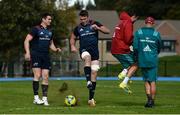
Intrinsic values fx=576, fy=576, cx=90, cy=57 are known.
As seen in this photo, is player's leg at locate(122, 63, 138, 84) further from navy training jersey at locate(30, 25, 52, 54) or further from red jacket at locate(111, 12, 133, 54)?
navy training jersey at locate(30, 25, 52, 54)

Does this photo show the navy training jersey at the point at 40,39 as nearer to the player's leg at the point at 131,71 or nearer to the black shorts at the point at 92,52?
the black shorts at the point at 92,52

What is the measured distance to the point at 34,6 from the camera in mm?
50406

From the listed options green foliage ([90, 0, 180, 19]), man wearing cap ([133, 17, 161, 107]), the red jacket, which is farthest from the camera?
green foliage ([90, 0, 180, 19])

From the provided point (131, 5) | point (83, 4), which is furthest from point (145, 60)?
point (83, 4)

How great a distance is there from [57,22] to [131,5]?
134ft

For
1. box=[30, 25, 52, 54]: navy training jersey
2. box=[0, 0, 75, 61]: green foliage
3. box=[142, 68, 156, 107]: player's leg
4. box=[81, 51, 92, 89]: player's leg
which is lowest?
box=[142, 68, 156, 107]: player's leg

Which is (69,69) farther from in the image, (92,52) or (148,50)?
(148,50)

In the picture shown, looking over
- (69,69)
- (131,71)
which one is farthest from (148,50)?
(69,69)

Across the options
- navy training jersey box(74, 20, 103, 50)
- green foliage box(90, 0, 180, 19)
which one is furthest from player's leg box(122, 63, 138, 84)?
green foliage box(90, 0, 180, 19)

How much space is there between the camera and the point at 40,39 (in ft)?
45.1

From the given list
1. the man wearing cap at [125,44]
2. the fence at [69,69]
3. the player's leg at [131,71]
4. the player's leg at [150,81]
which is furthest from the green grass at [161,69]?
the player's leg at [150,81]

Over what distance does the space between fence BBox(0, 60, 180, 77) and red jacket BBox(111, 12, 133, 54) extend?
1148 inches

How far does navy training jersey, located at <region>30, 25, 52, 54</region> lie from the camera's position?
540 inches

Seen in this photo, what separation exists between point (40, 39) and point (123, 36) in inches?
78.7
